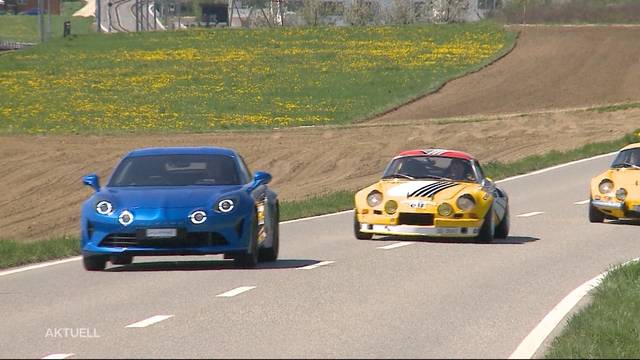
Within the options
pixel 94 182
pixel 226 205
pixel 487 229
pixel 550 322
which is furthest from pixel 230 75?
pixel 550 322

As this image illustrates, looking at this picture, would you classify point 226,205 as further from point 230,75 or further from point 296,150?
point 230,75

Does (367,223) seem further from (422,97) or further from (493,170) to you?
(422,97)

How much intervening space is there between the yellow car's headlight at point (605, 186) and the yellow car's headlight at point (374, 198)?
16.3 feet

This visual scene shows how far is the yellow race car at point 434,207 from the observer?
69.5ft

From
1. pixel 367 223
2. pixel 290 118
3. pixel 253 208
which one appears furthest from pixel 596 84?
pixel 253 208

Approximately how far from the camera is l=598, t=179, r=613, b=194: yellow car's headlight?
25188 mm

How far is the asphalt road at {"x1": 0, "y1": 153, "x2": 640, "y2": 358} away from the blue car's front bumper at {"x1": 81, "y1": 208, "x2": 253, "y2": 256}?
29 cm

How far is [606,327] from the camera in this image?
12680 mm

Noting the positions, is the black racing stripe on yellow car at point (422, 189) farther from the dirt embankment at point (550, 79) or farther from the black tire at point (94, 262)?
the dirt embankment at point (550, 79)

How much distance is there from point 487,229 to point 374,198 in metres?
1.52

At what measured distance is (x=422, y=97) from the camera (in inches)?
2427

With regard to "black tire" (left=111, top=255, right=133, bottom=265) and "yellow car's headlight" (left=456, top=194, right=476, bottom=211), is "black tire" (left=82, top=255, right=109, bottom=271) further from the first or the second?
"yellow car's headlight" (left=456, top=194, right=476, bottom=211)

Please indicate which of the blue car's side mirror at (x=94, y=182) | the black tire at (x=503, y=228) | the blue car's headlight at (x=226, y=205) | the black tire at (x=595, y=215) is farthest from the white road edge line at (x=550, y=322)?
the black tire at (x=595, y=215)

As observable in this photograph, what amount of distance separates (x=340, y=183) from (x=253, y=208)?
20.0 m
